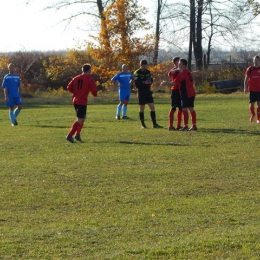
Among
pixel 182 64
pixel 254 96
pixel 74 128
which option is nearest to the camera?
pixel 74 128

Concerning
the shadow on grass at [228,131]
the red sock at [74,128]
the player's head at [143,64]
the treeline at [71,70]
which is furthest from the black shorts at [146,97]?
the treeline at [71,70]

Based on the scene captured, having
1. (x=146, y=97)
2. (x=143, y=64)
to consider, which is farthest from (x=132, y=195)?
(x=146, y=97)

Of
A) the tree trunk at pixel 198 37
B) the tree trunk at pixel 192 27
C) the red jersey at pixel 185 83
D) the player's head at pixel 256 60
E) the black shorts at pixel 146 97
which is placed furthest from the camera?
the tree trunk at pixel 198 37

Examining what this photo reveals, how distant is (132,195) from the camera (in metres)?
10.1

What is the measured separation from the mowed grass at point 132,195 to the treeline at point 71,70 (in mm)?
27682

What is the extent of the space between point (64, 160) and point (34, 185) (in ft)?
8.93

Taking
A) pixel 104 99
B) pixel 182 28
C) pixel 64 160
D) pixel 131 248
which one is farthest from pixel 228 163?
pixel 182 28

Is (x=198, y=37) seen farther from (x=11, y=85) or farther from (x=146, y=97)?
(x=146, y=97)

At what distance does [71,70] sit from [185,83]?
108ft

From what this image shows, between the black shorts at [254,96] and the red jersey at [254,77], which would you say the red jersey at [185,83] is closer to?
the red jersey at [254,77]

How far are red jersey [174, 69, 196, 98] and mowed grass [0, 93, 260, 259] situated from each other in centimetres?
96

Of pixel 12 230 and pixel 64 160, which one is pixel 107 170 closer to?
pixel 64 160

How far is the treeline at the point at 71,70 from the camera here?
153ft

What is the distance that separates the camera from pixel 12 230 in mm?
8055
